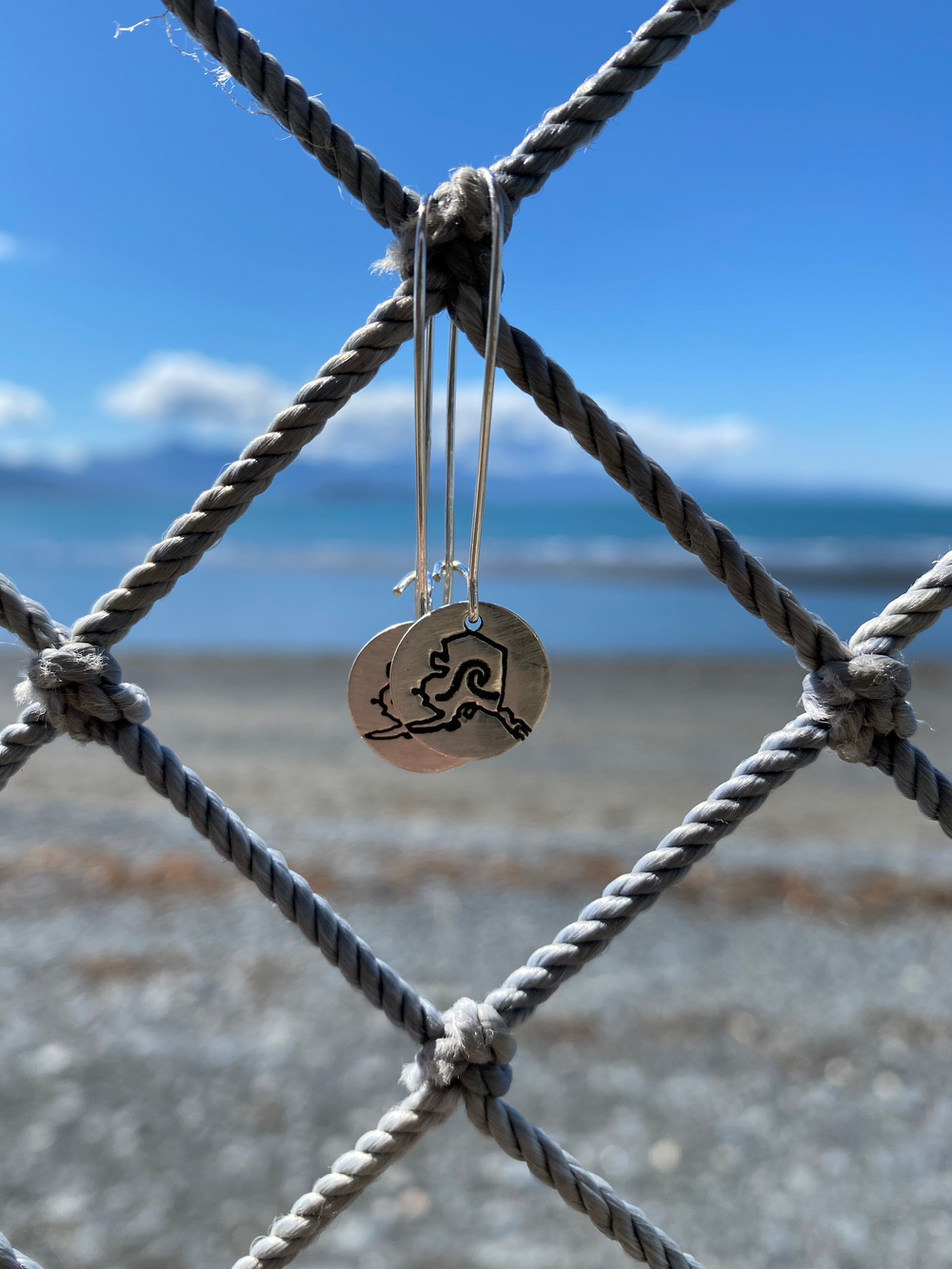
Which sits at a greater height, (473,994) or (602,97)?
(602,97)

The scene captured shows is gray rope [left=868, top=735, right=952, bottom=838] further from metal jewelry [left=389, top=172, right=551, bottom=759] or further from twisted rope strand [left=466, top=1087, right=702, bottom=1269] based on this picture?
twisted rope strand [left=466, top=1087, right=702, bottom=1269]

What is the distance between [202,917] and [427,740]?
6.45 feet

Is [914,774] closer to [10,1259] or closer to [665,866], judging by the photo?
[665,866]

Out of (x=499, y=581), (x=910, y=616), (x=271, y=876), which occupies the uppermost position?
(x=499, y=581)

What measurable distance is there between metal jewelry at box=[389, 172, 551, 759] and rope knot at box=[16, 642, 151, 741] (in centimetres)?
21

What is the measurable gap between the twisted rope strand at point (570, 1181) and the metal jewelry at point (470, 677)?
29 cm

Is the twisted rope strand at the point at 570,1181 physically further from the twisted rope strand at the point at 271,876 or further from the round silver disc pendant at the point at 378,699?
the round silver disc pendant at the point at 378,699

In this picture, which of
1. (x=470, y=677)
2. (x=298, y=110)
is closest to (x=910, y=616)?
(x=470, y=677)

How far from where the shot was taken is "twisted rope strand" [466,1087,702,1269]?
74 centimetres

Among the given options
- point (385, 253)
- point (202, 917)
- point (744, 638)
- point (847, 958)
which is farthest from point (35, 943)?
point (744, 638)

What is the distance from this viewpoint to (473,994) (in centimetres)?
210

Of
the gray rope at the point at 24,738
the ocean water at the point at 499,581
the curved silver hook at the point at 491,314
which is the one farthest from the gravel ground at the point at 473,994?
the ocean water at the point at 499,581

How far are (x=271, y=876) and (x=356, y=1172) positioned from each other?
25cm

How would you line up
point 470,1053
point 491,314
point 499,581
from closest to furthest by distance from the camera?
point 491,314 → point 470,1053 → point 499,581
